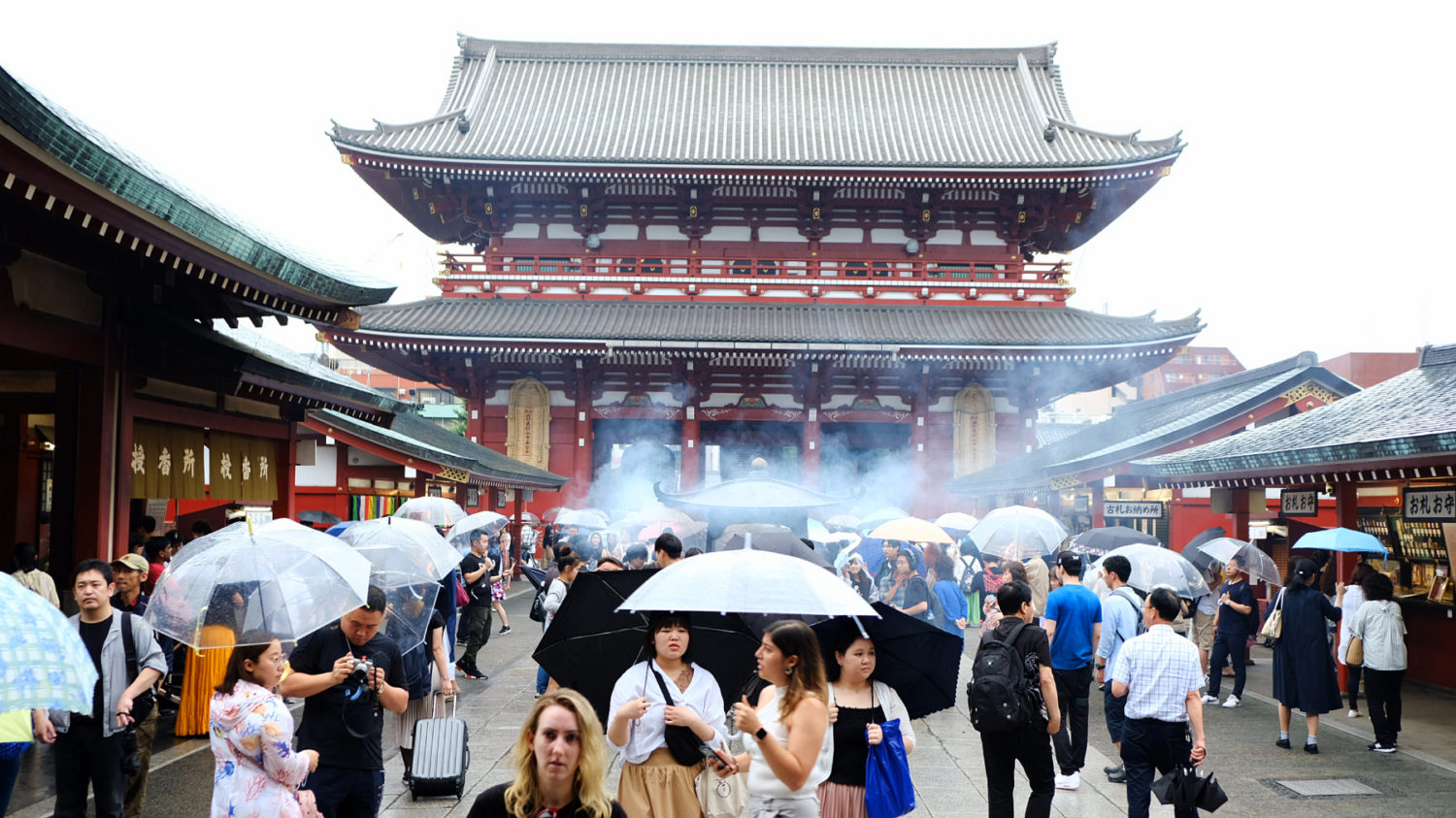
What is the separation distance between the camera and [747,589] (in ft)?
14.9

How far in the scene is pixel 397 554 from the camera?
6.75 m

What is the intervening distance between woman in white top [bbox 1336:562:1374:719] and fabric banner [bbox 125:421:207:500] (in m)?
10.8

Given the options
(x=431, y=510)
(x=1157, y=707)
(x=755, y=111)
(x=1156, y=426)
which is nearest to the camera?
(x=1157, y=707)

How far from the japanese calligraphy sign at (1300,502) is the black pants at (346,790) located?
39.8 ft

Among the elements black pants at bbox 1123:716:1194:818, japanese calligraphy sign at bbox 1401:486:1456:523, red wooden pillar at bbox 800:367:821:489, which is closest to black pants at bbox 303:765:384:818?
black pants at bbox 1123:716:1194:818

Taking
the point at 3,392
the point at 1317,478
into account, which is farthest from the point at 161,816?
the point at 1317,478

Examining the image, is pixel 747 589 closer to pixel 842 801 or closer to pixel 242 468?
pixel 842 801

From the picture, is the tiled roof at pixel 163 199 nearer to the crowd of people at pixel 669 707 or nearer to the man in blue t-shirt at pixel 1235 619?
the crowd of people at pixel 669 707

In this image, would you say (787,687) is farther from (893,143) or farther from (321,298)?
(893,143)

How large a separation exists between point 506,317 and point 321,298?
13.8 m

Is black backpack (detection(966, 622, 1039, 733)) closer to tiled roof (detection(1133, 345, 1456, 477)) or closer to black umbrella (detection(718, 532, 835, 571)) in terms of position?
black umbrella (detection(718, 532, 835, 571))

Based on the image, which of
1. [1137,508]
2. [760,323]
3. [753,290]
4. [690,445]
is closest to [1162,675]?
[1137,508]

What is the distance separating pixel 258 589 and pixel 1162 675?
4.76 m

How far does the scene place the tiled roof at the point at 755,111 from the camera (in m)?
23.3
